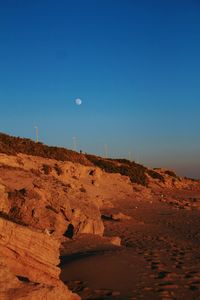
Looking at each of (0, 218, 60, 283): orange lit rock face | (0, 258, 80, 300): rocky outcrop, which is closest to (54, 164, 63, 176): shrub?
(0, 218, 60, 283): orange lit rock face

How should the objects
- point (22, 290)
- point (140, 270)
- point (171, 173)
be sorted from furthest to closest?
1. point (171, 173)
2. point (140, 270)
3. point (22, 290)

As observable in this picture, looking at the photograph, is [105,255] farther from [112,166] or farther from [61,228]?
[112,166]

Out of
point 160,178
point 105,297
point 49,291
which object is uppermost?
point 160,178

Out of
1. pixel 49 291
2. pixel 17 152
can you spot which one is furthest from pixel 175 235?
pixel 17 152

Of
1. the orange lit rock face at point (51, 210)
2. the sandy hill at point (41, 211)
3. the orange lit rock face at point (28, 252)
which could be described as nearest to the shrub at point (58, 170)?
the sandy hill at point (41, 211)

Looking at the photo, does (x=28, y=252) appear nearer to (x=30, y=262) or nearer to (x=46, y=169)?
(x=30, y=262)

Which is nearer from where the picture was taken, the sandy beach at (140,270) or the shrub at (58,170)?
the sandy beach at (140,270)

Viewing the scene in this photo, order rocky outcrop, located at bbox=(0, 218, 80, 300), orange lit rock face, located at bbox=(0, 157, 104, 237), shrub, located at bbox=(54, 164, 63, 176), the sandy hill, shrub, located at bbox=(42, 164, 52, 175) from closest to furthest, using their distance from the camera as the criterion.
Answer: rocky outcrop, located at bbox=(0, 218, 80, 300)
the sandy hill
orange lit rock face, located at bbox=(0, 157, 104, 237)
shrub, located at bbox=(42, 164, 52, 175)
shrub, located at bbox=(54, 164, 63, 176)

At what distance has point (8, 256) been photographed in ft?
24.3

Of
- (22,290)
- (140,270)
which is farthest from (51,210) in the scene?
(22,290)

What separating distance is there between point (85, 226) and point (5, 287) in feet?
26.9

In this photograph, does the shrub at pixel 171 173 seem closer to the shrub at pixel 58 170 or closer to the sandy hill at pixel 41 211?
the sandy hill at pixel 41 211

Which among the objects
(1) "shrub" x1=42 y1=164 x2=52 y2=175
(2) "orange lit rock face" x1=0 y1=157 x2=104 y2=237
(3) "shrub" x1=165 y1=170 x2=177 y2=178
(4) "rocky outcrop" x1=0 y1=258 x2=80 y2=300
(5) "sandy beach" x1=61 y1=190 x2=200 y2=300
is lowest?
(5) "sandy beach" x1=61 y1=190 x2=200 y2=300

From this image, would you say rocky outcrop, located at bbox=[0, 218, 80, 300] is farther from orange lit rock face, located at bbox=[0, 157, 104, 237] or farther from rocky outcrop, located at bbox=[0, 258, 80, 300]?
orange lit rock face, located at bbox=[0, 157, 104, 237]
